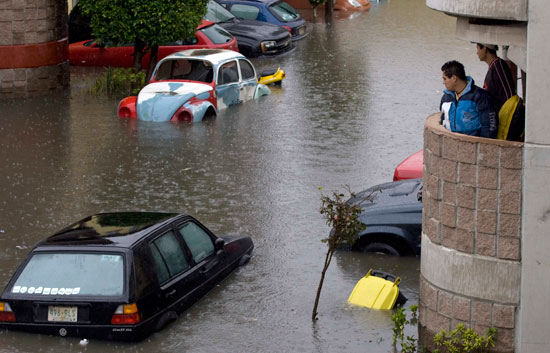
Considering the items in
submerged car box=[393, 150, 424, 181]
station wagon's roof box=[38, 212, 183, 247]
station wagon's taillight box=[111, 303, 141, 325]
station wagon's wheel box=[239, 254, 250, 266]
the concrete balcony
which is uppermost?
the concrete balcony

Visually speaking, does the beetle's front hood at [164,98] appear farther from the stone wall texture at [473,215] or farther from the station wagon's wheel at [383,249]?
the stone wall texture at [473,215]

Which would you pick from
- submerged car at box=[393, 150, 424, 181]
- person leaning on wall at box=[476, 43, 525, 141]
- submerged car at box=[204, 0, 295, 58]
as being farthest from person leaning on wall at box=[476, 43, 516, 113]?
submerged car at box=[204, 0, 295, 58]

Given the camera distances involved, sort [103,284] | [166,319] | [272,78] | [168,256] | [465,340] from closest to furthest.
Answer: [465,340]
[103,284]
[166,319]
[168,256]
[272,78]

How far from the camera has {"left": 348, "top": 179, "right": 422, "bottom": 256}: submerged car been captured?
1228 cm

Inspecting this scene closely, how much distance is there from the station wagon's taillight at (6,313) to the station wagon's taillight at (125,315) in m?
1.06

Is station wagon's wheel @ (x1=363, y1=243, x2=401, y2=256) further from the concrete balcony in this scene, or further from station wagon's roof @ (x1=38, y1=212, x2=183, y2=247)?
the concrete balcony

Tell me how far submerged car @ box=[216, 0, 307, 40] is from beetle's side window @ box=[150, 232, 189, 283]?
66.7 ft

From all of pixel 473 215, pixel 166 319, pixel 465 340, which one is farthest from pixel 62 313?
pixel 473 215

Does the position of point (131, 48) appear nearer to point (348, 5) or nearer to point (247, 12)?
point (247, 12)

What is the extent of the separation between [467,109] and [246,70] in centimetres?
1351

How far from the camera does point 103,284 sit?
9.88 metres

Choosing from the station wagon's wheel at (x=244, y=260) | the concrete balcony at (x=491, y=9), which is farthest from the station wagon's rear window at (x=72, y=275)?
the concrete balcony at (x=491, y=9)

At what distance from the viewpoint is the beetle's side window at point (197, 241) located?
11086 mm

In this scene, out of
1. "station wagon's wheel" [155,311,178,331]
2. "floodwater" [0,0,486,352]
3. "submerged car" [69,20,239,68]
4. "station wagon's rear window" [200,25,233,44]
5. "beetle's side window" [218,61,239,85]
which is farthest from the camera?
"station wagon's rear window" [200,25,233,44]
